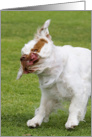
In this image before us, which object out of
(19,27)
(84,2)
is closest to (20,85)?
(19,27)

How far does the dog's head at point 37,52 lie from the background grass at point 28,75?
3.37ft

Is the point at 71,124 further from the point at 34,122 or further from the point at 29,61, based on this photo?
the point at 29,61

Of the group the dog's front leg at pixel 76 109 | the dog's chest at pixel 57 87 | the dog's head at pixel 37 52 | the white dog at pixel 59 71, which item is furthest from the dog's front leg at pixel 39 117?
the dog's head at pixel 37 52

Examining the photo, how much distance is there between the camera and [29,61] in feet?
22.9

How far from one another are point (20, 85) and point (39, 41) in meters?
3.86

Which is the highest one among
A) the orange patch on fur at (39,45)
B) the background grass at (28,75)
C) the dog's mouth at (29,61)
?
the orange patch on fur at (39,45)

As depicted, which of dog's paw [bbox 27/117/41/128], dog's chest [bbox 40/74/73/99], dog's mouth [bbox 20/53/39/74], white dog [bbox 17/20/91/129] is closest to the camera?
dog's mouth [bbox 20/53/39/74]

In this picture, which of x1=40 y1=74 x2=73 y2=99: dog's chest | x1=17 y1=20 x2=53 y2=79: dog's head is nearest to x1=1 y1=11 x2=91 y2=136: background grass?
x1=40 y1=74 x2=73 y2=99: dog's chest

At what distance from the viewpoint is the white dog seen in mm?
7039

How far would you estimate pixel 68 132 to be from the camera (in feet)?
24.8

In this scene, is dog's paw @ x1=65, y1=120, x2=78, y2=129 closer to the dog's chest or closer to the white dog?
the white dog

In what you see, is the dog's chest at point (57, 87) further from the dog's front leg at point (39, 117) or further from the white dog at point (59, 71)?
the dog's front leg at point (39, 117)

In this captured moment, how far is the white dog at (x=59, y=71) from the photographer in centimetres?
704

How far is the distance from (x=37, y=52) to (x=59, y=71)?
1.65 feet
